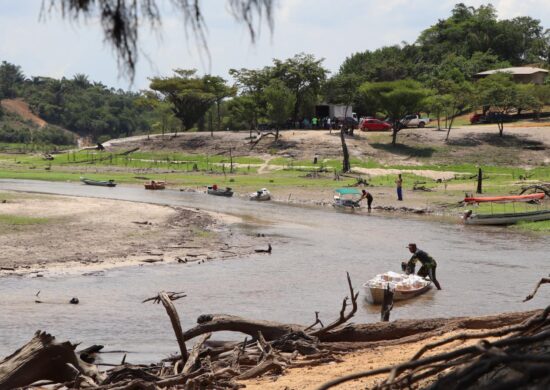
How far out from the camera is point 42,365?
9508 mm

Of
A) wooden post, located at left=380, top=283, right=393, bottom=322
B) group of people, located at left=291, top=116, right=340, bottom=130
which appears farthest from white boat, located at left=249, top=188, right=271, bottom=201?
wooden post, located at left=380, top=283, right=393, bottom=322

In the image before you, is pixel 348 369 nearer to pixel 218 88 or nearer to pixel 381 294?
pixel 381 294

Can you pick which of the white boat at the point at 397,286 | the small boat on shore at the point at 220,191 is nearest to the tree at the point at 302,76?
the small boat on shore at the point at 220,191

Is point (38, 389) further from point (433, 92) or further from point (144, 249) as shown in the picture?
point (433, 92)

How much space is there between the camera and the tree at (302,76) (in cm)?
8825

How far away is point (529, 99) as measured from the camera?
243ft

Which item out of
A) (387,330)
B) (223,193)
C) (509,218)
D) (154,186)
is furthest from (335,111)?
(387,330)

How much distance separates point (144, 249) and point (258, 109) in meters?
56.3

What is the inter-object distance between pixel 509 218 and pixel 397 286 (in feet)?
68.1

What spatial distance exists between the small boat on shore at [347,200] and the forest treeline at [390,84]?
22.8 meters

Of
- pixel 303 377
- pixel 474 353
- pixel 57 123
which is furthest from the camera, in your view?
pixel 57 123

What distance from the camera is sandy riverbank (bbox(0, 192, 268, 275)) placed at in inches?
1075

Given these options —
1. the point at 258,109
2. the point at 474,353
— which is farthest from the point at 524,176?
the point at 474,353

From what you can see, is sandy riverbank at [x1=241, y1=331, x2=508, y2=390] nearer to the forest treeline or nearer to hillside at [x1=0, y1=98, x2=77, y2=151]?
the forest treeline
